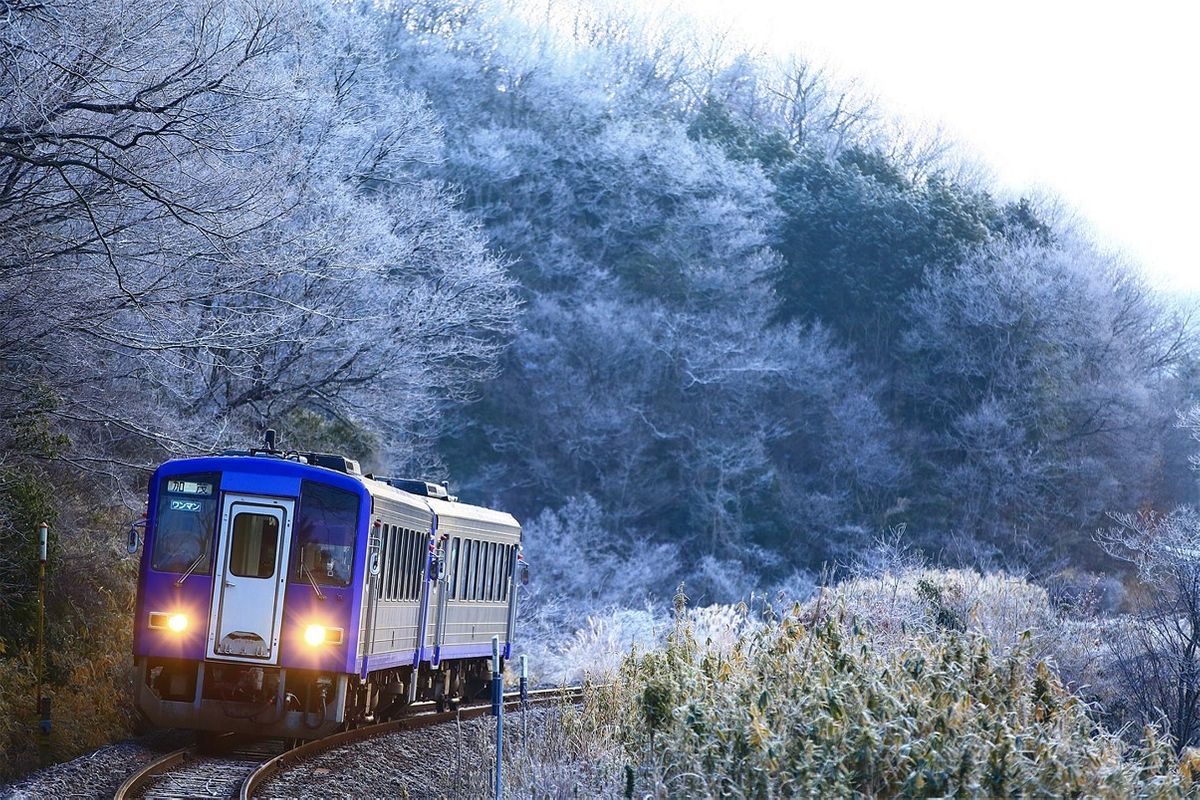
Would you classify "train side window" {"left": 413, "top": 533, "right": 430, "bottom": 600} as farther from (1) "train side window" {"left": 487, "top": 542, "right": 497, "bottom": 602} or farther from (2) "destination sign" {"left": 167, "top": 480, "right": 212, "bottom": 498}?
(1) "train side window" {"left": 487, "top": 542, "right": 497, "bottom": 602}

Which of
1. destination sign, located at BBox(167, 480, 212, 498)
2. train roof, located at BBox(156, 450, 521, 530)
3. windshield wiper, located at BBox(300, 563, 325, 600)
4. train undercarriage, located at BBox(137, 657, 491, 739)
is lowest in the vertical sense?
train undercarriage, located at BBox(137, 657, 491, 739)

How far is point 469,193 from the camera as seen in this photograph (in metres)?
43.8

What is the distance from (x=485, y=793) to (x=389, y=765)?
2.23 meters

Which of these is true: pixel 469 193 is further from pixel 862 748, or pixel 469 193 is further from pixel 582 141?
pixel 862 748

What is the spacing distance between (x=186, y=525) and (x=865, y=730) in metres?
7.18

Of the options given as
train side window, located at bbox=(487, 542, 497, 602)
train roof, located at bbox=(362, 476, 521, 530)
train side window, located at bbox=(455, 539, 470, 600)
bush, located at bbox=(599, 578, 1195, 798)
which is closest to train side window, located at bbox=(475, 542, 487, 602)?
train side window, located at bbox=(487, 542, 497, 602)

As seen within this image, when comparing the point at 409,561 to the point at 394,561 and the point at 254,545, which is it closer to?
the point at 394,561

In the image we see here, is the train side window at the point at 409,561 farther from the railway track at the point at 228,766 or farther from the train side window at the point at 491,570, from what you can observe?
the train side window at the point at 491,570

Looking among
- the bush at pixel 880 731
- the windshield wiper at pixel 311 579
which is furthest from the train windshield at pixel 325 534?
the bush at pixel 880 731

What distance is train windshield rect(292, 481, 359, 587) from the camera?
39.1ft

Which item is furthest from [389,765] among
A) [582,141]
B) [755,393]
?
[582,141]

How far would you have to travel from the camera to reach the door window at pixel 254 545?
1185 centimetres

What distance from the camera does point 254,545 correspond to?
468 inches

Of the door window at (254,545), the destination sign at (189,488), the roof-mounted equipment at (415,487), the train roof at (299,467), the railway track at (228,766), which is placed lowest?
the railway track at (228,766)
